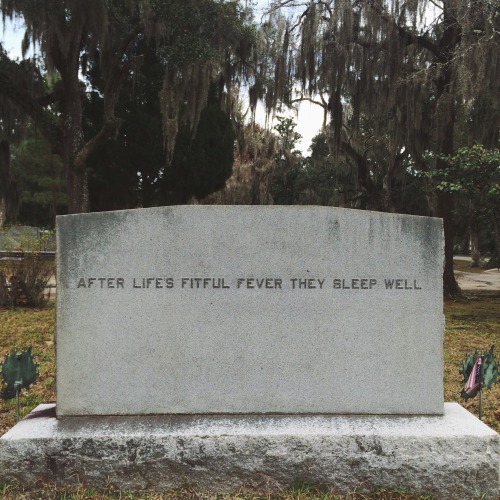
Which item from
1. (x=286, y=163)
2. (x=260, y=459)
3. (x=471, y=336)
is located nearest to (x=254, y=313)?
(x=260, y=459)

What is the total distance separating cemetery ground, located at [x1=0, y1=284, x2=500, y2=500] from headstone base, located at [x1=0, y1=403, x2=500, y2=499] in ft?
0.16

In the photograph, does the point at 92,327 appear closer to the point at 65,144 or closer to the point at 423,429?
the point at 423,429

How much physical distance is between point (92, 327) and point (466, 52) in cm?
1012

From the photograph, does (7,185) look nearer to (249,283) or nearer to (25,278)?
(25,278)

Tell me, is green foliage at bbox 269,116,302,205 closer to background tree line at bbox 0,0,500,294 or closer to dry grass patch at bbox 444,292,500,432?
background tree line at bbox 0,0,500,294

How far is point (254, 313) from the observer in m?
2.88

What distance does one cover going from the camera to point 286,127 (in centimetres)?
2850

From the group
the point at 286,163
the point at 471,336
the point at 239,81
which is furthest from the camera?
the point at 286,163

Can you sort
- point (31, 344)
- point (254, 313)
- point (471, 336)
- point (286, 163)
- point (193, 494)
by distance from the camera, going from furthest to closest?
point (286, 163) → point (471, 336) → point (31, 344) → point (254, 313) → point (193, 494)

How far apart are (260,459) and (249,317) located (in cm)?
68

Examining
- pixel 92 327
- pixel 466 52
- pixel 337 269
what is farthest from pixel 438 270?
pixel 466 52

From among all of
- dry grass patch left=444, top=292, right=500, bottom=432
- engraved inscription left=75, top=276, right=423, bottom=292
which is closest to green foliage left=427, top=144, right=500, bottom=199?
dry grass patch left=444, top=292, right=500, bottom=432

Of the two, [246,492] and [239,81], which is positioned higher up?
[239,81]

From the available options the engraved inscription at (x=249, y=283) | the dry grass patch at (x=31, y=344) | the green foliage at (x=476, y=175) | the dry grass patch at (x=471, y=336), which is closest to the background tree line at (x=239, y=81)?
the green foliage at (x=476, y=175)
